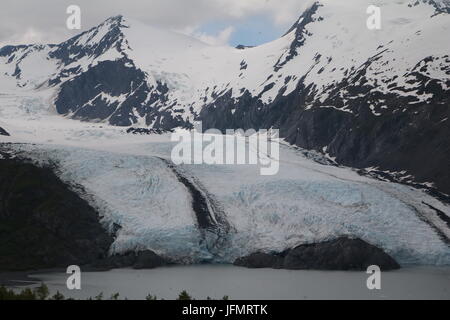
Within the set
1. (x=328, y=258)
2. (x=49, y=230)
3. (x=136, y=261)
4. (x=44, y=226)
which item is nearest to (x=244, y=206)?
(x=328, y=258)

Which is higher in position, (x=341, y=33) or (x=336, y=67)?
(x=341, y=33)

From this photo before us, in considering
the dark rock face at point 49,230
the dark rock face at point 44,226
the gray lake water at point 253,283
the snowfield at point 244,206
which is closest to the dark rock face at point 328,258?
the snowfield at point 244,206

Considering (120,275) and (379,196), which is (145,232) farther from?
(379,196)

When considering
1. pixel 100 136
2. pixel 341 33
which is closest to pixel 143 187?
pixel 100 136

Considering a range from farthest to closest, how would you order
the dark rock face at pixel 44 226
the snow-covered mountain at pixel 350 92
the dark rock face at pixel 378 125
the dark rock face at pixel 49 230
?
the snow-covered mountain at pixel 350 92
the dark rock face at pixel 378 125
the dark rock face at pixel 44 226
the dark rock face at pixel 49 230

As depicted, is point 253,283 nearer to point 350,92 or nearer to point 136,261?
point 136,261

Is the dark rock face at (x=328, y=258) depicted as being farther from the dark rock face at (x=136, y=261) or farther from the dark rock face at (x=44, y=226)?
the dark rock face at (x=44, y=226)
